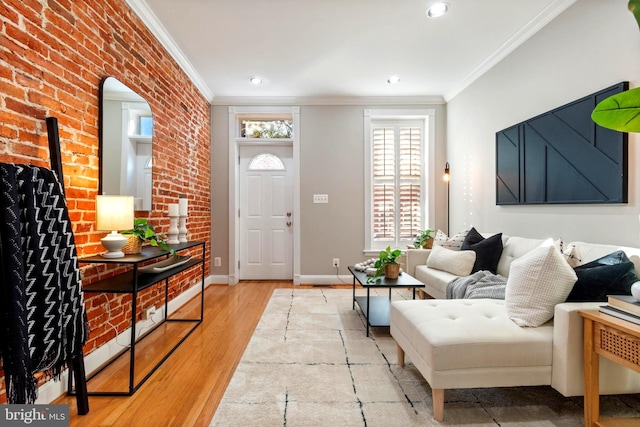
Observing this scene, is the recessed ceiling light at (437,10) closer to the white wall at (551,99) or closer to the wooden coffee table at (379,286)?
the white wall at (551,99)

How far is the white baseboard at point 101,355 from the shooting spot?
173cm

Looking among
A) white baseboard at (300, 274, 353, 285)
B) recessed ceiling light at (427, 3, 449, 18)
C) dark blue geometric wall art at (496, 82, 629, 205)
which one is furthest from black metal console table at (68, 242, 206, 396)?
dark blue geometric wall art at (496, 82, 629, 205)

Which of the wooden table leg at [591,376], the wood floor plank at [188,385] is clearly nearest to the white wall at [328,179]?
the wood floor plank at [188,385]

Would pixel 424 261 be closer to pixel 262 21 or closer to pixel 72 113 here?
pixel 262 21

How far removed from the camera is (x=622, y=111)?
137cm

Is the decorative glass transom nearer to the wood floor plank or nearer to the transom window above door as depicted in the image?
the transom window above door

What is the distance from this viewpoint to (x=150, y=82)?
9.53ft

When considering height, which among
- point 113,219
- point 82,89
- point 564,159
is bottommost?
point 113,219

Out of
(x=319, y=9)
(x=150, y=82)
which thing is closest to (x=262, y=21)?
(x=319, y=9)

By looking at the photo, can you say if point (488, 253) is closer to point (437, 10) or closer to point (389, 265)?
point (389, 265)

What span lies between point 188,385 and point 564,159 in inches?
119

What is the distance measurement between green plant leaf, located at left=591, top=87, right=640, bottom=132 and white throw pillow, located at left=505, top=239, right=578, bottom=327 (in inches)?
24.0

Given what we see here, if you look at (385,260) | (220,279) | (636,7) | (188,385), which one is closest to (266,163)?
(220,279)

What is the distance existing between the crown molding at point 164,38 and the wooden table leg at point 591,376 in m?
3.48
